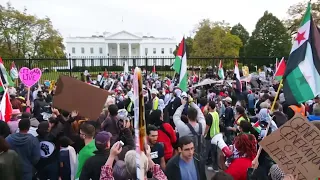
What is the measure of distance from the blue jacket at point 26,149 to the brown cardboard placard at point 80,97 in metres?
0.61

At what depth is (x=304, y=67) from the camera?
15.8 feet

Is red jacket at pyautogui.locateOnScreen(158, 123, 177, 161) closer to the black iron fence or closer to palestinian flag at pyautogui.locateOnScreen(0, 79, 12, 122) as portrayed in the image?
palestinian flag at pyautogui.locateOnScreen(0, 79, 12, 122)

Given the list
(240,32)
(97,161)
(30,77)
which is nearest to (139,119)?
(97,161)

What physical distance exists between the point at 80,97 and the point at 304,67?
3.08m

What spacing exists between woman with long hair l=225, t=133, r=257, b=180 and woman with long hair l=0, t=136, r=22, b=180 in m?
2.53

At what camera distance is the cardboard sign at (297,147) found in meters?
3.21

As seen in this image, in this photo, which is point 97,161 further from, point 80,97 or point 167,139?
point 167,139

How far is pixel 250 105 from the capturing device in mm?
12852

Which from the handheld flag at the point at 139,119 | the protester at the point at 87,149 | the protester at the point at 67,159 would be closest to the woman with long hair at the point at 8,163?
the protester at the point at 67,159

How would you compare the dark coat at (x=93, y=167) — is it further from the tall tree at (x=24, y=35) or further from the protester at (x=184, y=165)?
the tall tree at (x=24, y=35)

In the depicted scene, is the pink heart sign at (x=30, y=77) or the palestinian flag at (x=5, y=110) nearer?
the palestinian flag at (x=5, y=110)

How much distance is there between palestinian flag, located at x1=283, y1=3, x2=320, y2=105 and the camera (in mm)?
4711

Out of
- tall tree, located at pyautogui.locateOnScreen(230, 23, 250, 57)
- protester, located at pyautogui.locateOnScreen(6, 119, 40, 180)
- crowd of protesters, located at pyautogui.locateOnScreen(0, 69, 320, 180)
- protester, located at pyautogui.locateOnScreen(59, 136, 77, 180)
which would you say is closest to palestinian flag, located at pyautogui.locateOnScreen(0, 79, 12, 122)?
crowd of protesters, located at pyautogui.locateOnScreen(0, 69, 320, 180)

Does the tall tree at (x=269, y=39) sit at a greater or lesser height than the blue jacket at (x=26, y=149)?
greater
